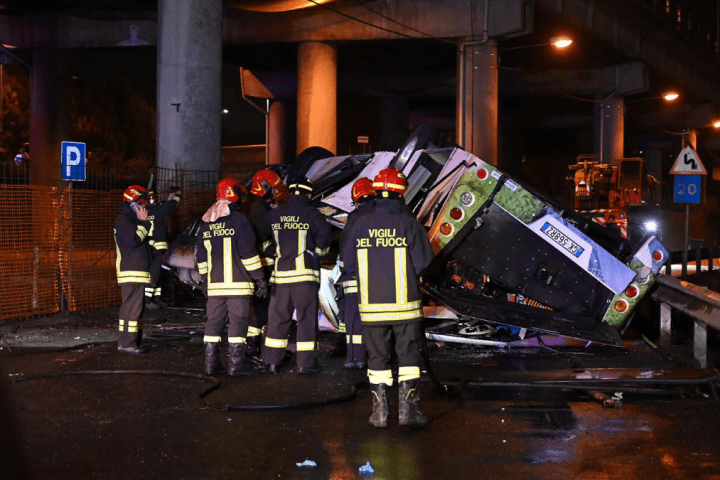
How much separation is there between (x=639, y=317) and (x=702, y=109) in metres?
32.1

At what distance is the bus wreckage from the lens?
8.41 meters

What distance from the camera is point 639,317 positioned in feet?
35.9

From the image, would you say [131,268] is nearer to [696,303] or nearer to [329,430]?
[329,430]

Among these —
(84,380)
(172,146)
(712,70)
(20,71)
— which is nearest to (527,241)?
(84,380)

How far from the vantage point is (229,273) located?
25.0 ft

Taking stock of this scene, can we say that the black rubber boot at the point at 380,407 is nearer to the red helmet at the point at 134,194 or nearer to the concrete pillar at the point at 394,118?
the red helmet at the point at 134,194

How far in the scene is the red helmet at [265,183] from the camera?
854 centimetres

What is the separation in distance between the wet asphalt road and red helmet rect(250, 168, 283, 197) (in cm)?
187

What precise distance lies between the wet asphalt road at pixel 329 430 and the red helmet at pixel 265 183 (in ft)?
6.13

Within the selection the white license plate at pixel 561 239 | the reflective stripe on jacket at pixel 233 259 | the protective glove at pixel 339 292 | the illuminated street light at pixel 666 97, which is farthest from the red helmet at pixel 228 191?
the illuminated street light at pixel 666 97

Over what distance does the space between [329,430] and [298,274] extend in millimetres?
2223

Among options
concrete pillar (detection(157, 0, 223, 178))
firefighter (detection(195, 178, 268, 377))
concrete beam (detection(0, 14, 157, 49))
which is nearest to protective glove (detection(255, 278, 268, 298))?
firefighter (detection(195, 178, 268, 377))

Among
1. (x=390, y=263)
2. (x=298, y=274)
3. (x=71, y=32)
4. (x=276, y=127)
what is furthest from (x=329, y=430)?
(x=276, y=127)

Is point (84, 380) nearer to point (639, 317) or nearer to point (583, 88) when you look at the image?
point (639, 317)
